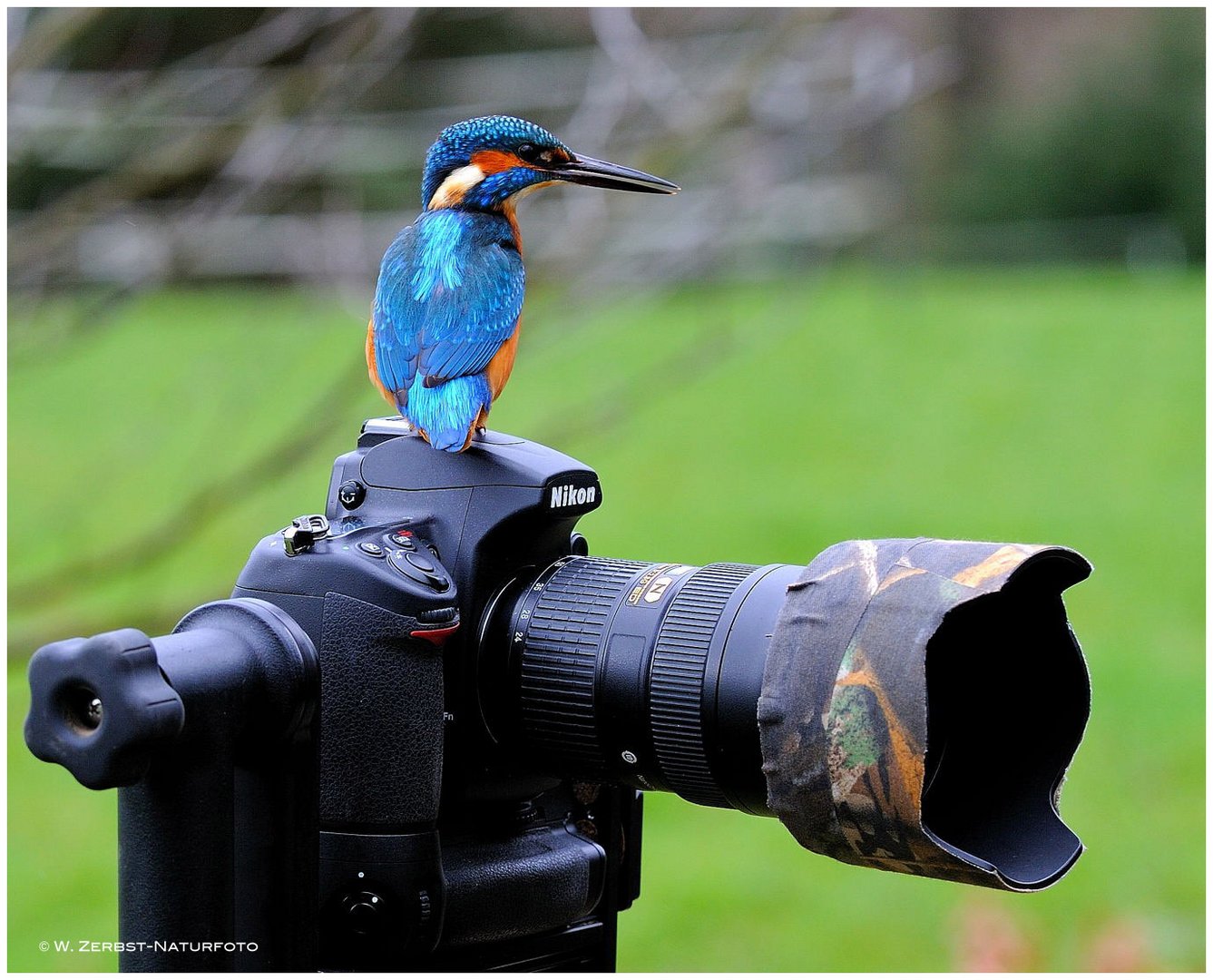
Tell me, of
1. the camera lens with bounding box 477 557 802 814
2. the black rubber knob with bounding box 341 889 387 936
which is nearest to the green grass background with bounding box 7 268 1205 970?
the black rubber knob with bounding box 341 889 387 936

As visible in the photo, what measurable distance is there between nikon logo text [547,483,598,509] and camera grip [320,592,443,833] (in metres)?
0.16

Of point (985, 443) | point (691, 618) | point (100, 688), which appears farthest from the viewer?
point (985, 443)

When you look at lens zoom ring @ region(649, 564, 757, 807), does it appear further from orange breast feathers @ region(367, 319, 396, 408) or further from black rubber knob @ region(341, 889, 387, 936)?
orange breast feathers @ region(367, 319, 396, 408)

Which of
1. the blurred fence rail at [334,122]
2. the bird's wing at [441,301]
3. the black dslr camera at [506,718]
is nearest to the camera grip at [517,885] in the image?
the black dslr camera at [506,718]

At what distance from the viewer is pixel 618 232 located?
2.77 meters

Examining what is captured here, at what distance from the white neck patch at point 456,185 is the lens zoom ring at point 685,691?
0.45 meters

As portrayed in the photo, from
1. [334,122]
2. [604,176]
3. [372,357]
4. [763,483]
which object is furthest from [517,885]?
[763,483]

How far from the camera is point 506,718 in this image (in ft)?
4.25

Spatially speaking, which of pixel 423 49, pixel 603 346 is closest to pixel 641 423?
pixel 603 346

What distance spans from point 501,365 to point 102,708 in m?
0.53

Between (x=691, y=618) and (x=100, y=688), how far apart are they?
0.44 meters

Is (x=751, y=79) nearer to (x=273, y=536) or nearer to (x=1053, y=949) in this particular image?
(x=273, y=536)

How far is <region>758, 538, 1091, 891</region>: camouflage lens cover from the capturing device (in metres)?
1.06

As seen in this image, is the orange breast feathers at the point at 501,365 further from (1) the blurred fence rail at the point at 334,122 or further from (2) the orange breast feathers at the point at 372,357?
(1) the blurred fence rail at the point at 334,122
